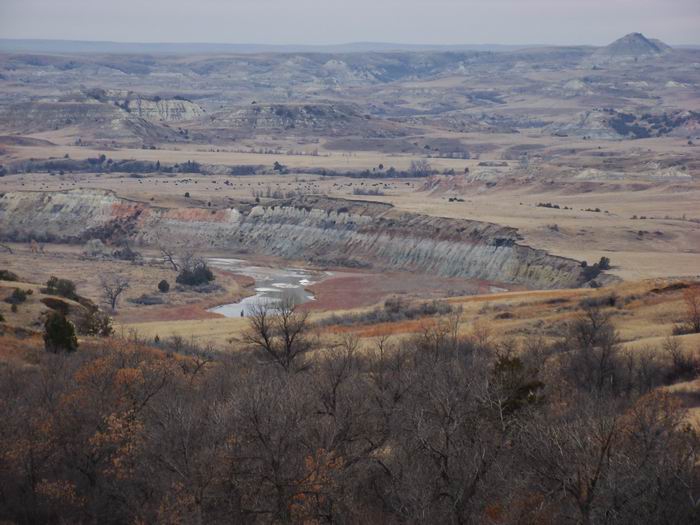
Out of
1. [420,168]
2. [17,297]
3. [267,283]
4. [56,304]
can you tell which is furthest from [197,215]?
[420,168]

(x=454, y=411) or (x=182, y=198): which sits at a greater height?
(x=454, y=411)

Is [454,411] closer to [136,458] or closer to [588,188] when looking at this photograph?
[136,458]

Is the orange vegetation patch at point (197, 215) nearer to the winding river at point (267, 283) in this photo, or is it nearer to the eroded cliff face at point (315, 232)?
the eroded cliff face at point (315, 232)

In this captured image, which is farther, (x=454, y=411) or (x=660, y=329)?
(x=660, y=329)

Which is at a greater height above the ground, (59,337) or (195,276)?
(59,337)

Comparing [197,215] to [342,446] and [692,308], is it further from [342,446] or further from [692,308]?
[342,446]

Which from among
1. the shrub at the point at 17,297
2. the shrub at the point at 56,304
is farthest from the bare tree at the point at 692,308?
the shrub at the point at 17,297

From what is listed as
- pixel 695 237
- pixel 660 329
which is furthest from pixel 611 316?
pixel 695 237
